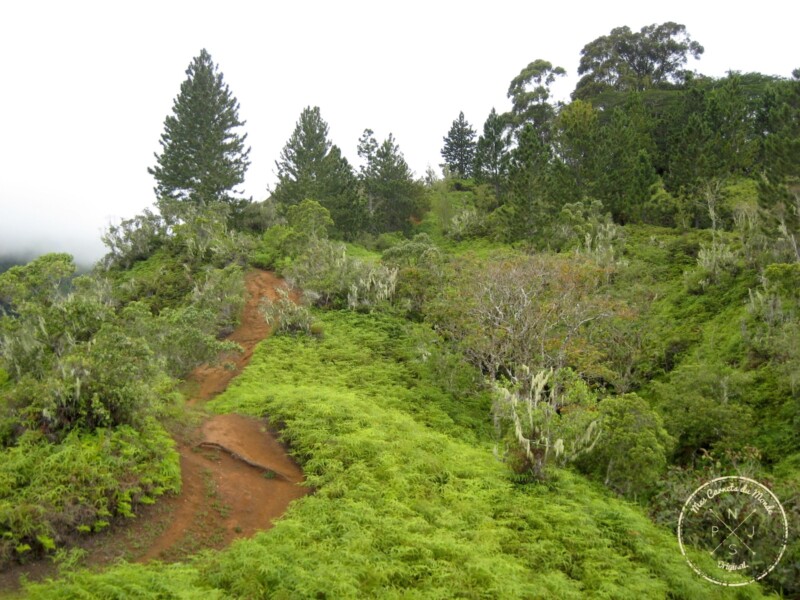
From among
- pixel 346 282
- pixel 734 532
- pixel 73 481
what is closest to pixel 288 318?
pixel 346 282

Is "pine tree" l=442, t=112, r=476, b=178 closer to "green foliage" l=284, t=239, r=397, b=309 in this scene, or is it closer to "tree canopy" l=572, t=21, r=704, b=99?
"tree canopy" l=572, t=21, r=704, b=99

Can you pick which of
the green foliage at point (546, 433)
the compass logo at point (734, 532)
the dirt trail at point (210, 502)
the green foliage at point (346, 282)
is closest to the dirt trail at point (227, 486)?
the dirt trail at point (210, 502)

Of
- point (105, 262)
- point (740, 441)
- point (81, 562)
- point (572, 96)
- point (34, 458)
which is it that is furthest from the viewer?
point (572, 96)

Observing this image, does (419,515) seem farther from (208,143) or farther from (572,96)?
(572,96)

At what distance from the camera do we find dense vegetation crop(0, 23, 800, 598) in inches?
356

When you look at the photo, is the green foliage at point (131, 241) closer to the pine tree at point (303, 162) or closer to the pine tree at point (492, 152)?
the pine tree at point (303, 162)

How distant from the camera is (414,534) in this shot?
9.33 meters

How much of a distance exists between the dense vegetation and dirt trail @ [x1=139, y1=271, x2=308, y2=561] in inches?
22.7

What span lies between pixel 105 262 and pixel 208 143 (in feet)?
34.8

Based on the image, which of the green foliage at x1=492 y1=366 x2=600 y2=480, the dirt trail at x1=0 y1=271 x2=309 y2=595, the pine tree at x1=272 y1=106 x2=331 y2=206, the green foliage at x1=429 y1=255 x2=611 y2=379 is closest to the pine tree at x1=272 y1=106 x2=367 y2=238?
the pine tree at x1=272 y1=106 x2=331 y2=206

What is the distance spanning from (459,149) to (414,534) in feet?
192

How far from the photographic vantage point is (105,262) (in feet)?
107

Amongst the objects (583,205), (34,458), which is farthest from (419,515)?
(583,205)

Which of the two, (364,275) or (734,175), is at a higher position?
(734,175)
